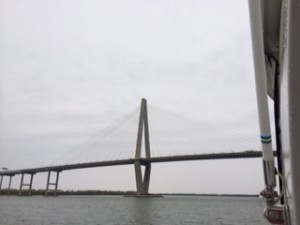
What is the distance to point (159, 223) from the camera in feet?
64.3

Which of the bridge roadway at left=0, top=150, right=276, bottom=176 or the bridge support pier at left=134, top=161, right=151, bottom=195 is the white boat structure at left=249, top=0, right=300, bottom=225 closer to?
the bridge roadway at left=0, top=150, right=276, bottom=176

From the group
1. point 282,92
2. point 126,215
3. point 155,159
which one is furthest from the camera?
point 155,159

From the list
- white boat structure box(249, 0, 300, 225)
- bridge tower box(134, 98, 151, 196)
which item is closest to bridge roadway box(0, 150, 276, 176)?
bridge tower box(134, 98, 151, 196)

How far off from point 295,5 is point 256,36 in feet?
2.04

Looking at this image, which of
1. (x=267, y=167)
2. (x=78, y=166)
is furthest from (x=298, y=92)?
(x=78, y=166)

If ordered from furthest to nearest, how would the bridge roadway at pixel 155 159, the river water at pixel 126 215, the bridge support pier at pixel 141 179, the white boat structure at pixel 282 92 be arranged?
the bridge support pier at pixel 141 179 < the bridge roadway at pixel 155 159 < the river water at pixel 126 215 < the white boat structure at pixel 282 92

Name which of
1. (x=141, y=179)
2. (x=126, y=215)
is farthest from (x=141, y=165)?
(x=126, y=215)

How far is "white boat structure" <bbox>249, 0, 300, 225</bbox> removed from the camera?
1479 millimetres

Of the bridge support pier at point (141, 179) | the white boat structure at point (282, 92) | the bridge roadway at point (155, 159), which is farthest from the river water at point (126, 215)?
the bridge support pier at point (141, 179)

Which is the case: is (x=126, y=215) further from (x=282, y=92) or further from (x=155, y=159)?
(x=155, y=159)

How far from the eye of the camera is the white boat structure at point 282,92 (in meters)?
1.48

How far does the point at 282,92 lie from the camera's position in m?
1.96

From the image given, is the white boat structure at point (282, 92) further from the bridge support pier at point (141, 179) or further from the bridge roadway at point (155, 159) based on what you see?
the bridge support pier at point (141, 179)

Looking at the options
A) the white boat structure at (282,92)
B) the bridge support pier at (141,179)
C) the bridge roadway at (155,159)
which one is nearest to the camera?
the white boat structure at (282,92)
